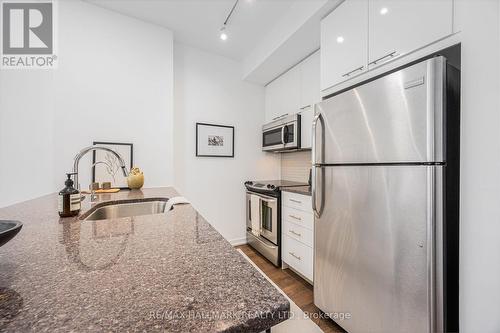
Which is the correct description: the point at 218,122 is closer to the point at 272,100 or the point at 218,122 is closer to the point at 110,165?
the point at 272,100

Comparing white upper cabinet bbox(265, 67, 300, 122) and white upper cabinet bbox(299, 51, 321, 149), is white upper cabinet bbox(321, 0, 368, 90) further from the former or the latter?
white upper cabinet bbox(265, 67, 300, 122)

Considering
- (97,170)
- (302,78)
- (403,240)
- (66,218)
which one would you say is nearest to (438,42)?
(403,240)

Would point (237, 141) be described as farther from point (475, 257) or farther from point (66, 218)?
point (475, 257)

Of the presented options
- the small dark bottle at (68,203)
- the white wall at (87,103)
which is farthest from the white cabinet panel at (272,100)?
the small dark bottle at (68,203)

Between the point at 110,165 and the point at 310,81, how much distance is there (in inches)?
92.1

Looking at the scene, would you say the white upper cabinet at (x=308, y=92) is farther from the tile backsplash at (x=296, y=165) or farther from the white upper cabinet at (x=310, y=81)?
the tile backsplash at (x=296, y=165)

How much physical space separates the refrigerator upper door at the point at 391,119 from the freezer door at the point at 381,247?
0.08 meters

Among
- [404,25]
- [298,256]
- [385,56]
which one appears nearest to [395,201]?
[385,56]

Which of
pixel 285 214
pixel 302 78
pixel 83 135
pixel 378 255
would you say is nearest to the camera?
pixel 378 255

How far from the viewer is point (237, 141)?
3025mm

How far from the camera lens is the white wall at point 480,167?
890mm

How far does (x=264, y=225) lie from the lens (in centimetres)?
259

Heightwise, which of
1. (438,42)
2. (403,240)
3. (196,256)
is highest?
(438,42)

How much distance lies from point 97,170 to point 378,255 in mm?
2454
